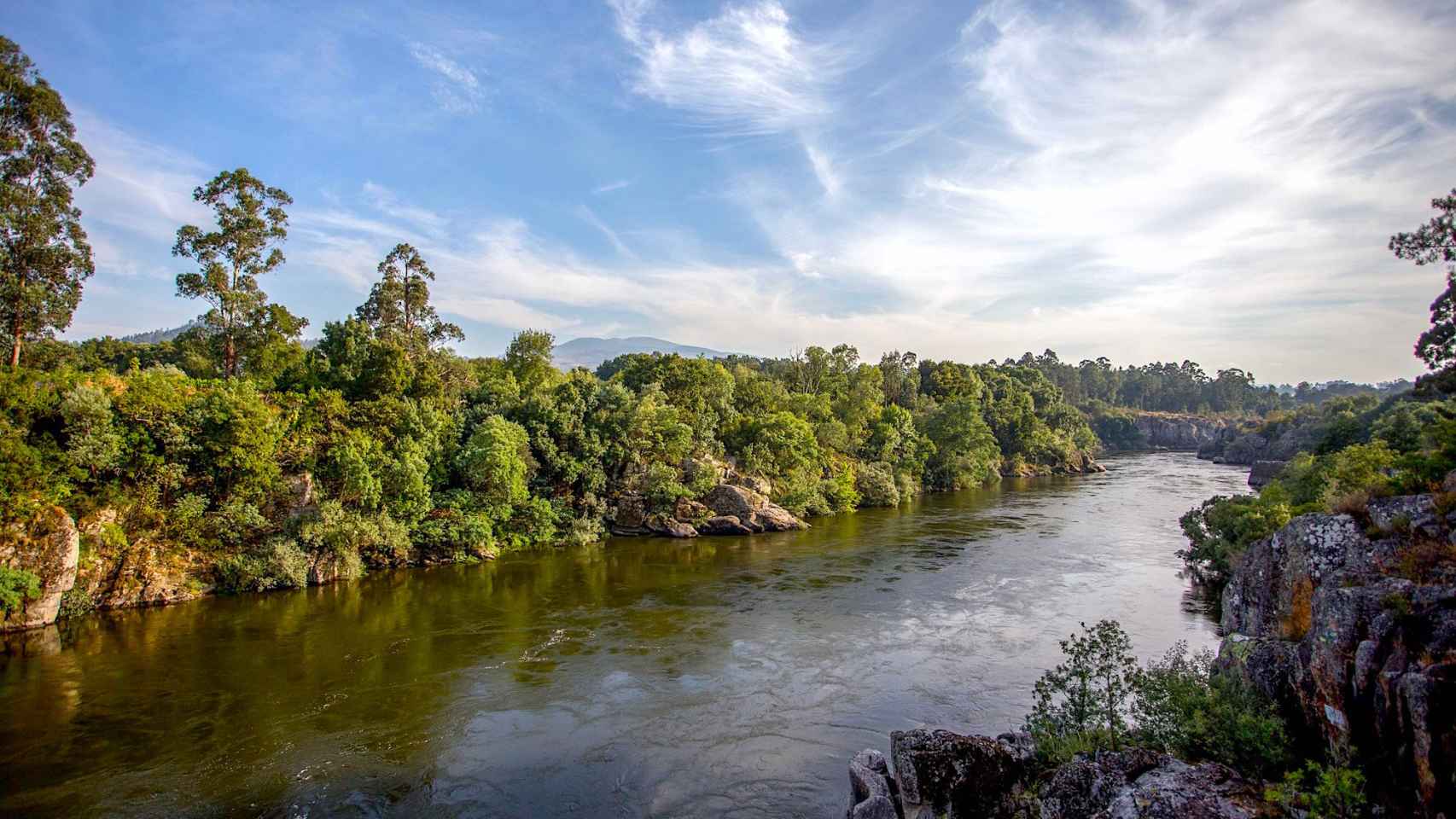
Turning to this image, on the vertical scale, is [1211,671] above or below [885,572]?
above

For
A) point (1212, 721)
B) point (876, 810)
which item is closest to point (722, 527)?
point (876, 810)

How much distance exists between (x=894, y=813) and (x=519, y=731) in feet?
30.6

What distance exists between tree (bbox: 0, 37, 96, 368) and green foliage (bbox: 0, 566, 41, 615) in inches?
416

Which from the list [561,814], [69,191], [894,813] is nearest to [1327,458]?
[894,813]

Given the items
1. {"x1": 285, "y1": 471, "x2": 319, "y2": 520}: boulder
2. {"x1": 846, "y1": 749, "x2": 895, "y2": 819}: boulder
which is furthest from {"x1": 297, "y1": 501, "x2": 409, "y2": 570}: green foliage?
{"x1": 846, "y1": 749, "x2": 895, "y2": 819}: boulder

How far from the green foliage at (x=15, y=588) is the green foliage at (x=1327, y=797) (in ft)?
101

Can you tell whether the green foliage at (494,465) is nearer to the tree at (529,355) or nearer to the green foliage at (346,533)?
the green foliage at (346,533)

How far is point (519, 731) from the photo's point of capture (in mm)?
15586

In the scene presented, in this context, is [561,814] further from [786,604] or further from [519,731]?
[786,604]

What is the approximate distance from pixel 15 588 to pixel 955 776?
27.8 meters

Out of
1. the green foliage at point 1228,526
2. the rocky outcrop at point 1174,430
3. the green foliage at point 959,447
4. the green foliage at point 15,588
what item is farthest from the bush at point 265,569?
the rocky outcrop at point 1174,430

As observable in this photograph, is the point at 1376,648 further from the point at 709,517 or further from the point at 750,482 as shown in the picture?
the point at 750,482

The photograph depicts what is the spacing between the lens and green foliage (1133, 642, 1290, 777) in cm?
862

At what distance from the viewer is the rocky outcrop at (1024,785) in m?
7.46
